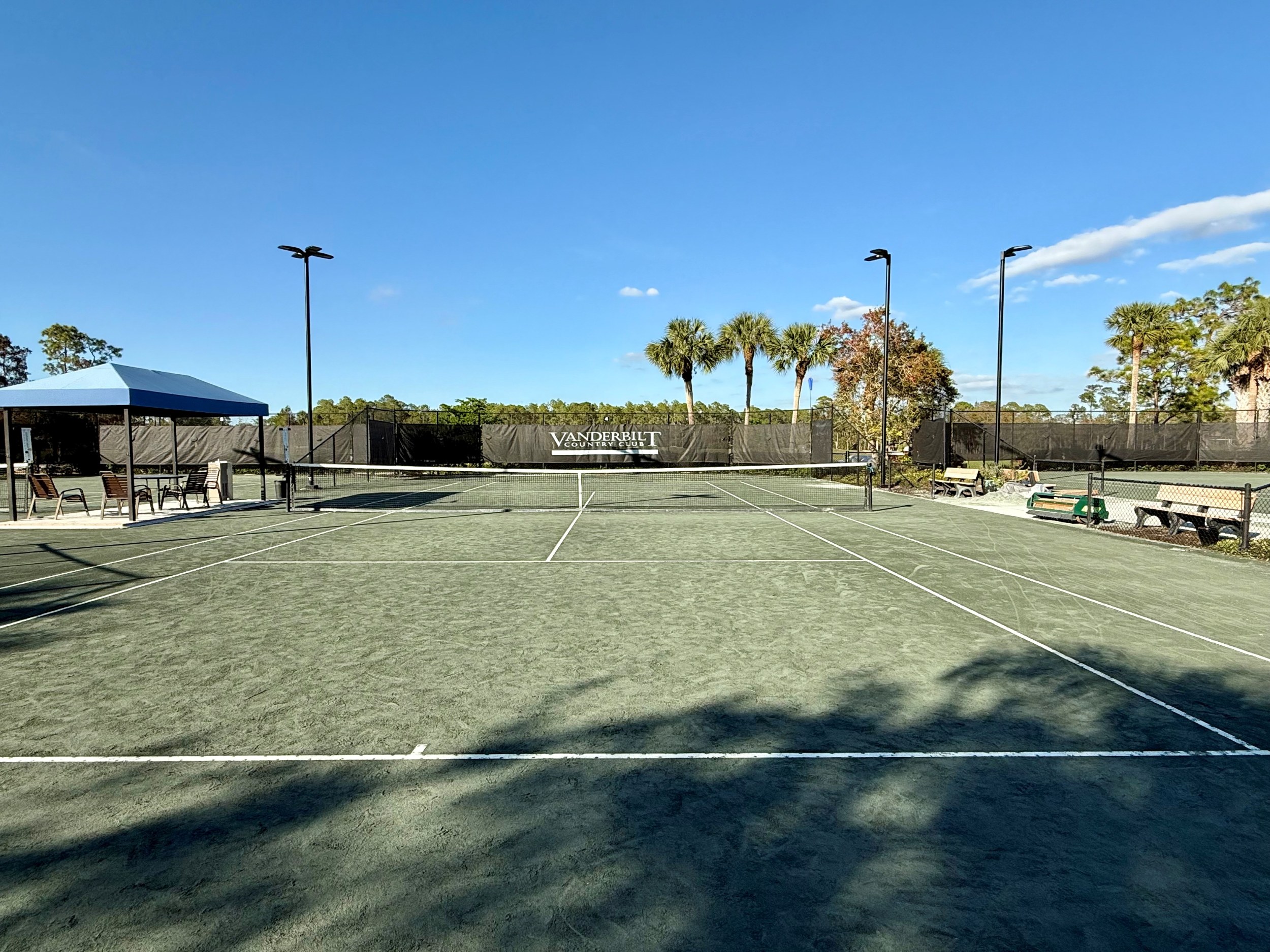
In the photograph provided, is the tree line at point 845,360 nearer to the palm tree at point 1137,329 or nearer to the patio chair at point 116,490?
the palm tree at point 1137,329

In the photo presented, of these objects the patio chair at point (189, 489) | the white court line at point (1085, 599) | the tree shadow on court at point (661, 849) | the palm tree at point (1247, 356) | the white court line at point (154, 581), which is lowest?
the tree shadow on court at point (661, 849)

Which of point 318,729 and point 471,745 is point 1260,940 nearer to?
point 471,745

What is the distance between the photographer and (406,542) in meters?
13.4

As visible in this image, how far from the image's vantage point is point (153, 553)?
1211cm

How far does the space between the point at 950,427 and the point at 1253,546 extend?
22.4 m

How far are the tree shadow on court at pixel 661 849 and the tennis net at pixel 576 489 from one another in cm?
1212

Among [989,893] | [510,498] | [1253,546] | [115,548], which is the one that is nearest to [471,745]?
[989,893]

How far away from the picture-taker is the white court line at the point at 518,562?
11094 millimetres

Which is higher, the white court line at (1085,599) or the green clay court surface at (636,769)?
the white court line at (1085,599)

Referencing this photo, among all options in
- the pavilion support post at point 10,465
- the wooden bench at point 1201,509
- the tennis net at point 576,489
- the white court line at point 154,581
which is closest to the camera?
the white court line at point 154,581

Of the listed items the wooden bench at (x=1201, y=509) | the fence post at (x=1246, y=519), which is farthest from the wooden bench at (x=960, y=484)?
the fence post at (x=1246, y=519)

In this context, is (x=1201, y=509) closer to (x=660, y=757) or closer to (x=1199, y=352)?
(x=660, y=757)

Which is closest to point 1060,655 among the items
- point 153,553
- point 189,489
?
point 153,553

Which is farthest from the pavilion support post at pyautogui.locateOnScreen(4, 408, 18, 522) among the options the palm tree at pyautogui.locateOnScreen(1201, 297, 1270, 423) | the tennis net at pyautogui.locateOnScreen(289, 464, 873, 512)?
the palm tree at pyautogui.locateOnScreen(1201, 297, 1270, 423)
